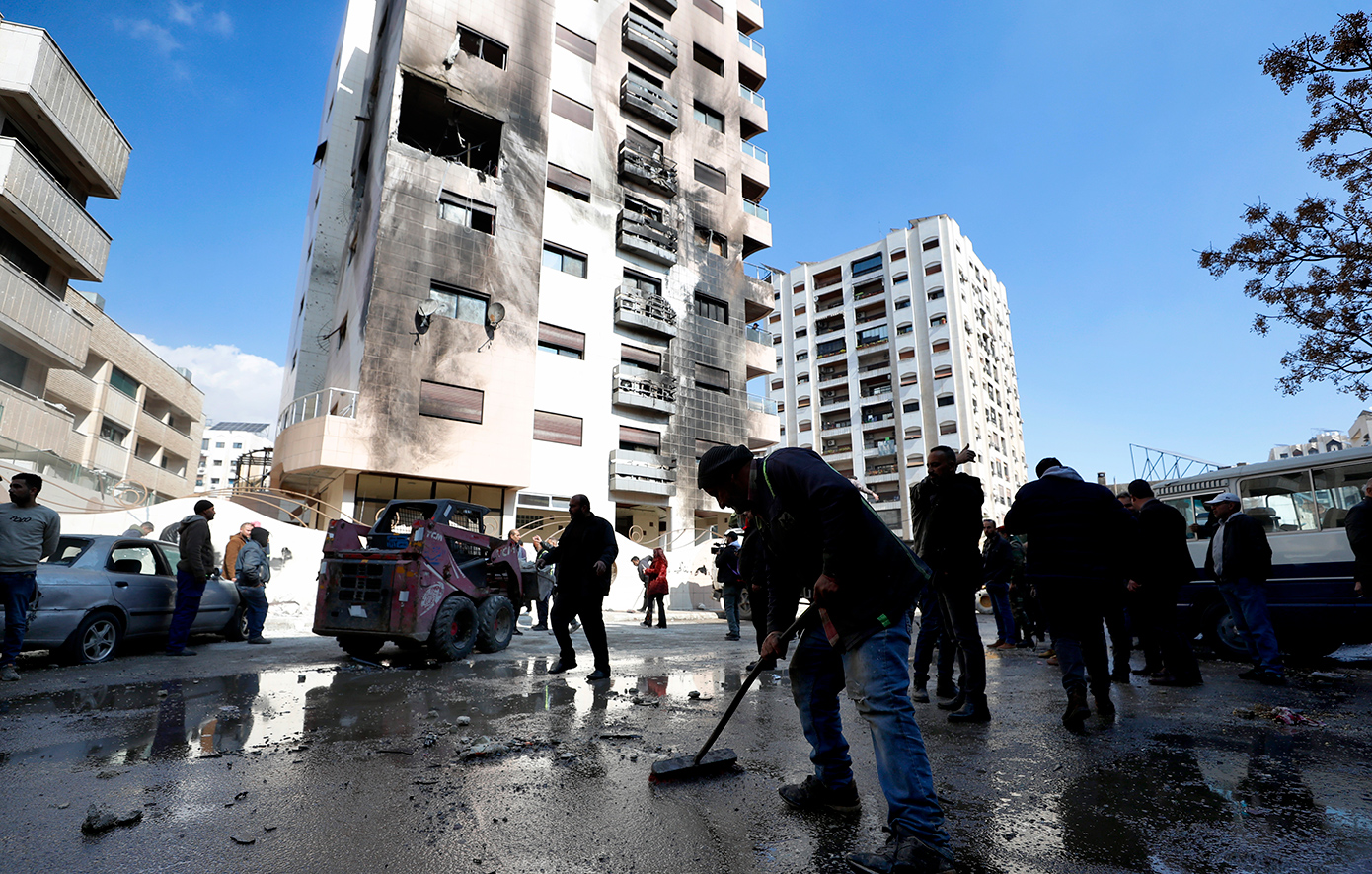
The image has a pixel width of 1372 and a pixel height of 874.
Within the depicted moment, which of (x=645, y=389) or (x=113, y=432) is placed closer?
(x=645, y=389)

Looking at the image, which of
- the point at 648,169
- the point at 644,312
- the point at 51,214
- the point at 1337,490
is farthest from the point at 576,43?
the point at 1337,490

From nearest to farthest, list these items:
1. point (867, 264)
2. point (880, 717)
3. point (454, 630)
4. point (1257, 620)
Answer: point (880, 717)
point (1257, 620)
point (454, 630)
point (867, 264)

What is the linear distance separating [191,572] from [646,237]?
2420cm

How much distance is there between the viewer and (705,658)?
8.35m

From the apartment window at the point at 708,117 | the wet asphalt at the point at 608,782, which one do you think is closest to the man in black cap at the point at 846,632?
the wet asphalt at the point at 608,782

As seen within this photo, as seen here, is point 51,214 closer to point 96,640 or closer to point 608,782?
point 96,640

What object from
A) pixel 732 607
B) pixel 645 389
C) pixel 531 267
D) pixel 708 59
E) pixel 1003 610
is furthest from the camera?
pixel 708 59

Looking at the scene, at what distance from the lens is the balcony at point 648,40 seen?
30750 millimetres

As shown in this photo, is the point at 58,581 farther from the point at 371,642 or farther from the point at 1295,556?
the point at 1295,556

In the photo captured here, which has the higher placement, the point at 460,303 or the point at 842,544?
the point at 460,303

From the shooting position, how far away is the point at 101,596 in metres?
7.26

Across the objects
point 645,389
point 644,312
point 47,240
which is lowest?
point 645,389

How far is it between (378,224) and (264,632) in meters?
15.3

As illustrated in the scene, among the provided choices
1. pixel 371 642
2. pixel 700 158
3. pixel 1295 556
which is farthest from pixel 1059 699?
pixel 700 158
